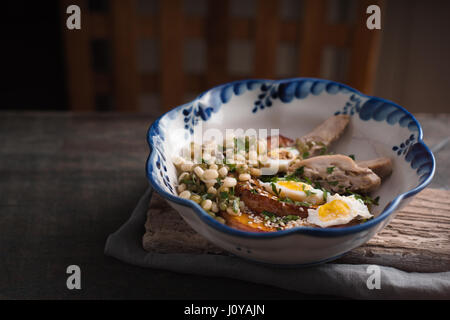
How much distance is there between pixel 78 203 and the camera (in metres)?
1.16

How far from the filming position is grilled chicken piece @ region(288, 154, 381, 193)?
1011mm

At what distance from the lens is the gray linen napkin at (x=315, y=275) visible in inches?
33.7

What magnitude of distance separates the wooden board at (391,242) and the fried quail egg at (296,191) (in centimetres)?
13

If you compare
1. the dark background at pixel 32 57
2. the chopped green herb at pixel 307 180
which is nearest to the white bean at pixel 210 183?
the chopped green herb at pixel 307 180

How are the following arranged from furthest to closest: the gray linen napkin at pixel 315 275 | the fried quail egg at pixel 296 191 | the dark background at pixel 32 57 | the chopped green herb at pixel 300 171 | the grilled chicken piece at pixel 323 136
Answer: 1. the dark background at pixel 32 57
2. the grilled chicken piece at pixel 323 136
3. the chopped green herb at pixel 300 171
4. the fried quail egg at pixel 296 191
5. the gray linen napkin at pixel 315 275

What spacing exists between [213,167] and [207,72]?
4.41ft

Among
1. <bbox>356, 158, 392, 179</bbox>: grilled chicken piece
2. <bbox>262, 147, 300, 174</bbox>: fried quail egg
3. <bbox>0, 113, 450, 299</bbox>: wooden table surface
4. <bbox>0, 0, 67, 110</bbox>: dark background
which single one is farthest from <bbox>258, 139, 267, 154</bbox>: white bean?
<bbox>0, 0, 67, 110</bbox>: dark background

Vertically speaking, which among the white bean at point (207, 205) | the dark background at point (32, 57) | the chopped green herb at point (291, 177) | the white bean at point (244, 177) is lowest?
the white bean at point (207, 205)

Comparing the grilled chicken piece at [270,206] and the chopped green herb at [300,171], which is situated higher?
the chopped green herb at [300,171]

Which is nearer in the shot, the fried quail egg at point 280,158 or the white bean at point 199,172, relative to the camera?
the white bean at point 199,172

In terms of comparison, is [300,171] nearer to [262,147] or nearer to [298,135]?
[262,147]

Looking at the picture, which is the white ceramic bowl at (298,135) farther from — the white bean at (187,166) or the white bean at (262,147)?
the white bean at (262,147)

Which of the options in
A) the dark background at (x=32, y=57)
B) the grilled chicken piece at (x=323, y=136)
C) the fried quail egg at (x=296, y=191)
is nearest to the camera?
the fried quail egg at (x=296, y=191)

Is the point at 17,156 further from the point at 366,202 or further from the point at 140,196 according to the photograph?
the point at 366,202
